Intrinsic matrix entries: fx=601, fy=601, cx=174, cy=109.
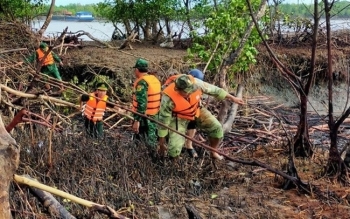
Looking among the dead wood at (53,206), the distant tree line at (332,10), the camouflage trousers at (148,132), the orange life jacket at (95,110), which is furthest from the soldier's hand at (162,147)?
the dead wood at (53,206)

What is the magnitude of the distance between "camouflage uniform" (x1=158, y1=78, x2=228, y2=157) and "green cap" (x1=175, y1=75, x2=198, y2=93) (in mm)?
165

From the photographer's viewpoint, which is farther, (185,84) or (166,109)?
(166,109)

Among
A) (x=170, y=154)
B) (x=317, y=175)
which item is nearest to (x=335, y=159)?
(x=317, y=175)

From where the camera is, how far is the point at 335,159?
771 cm

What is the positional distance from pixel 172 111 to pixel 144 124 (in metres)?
1.62

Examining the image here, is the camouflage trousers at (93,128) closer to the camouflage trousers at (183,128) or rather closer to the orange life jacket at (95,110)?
the orange life jacket at (95,110)

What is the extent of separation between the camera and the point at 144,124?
32.5ft

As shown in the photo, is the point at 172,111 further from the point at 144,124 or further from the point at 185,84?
the point at 144,124

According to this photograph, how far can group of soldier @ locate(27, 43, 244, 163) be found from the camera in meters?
8.25

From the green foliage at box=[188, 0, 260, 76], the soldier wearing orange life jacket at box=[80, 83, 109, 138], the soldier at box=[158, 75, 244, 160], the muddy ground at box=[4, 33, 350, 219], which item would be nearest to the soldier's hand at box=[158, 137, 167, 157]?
the soldier at box=[158, 75, 244, 160]

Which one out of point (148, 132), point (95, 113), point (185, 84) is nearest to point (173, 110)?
point (185, 84)

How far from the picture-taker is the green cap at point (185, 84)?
316 inches

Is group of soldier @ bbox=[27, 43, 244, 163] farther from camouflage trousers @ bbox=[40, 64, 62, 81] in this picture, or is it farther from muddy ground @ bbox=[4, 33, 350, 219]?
camouflage trousers @ bbox=[40, 64, 62, 81]

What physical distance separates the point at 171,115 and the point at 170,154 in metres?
0.56
